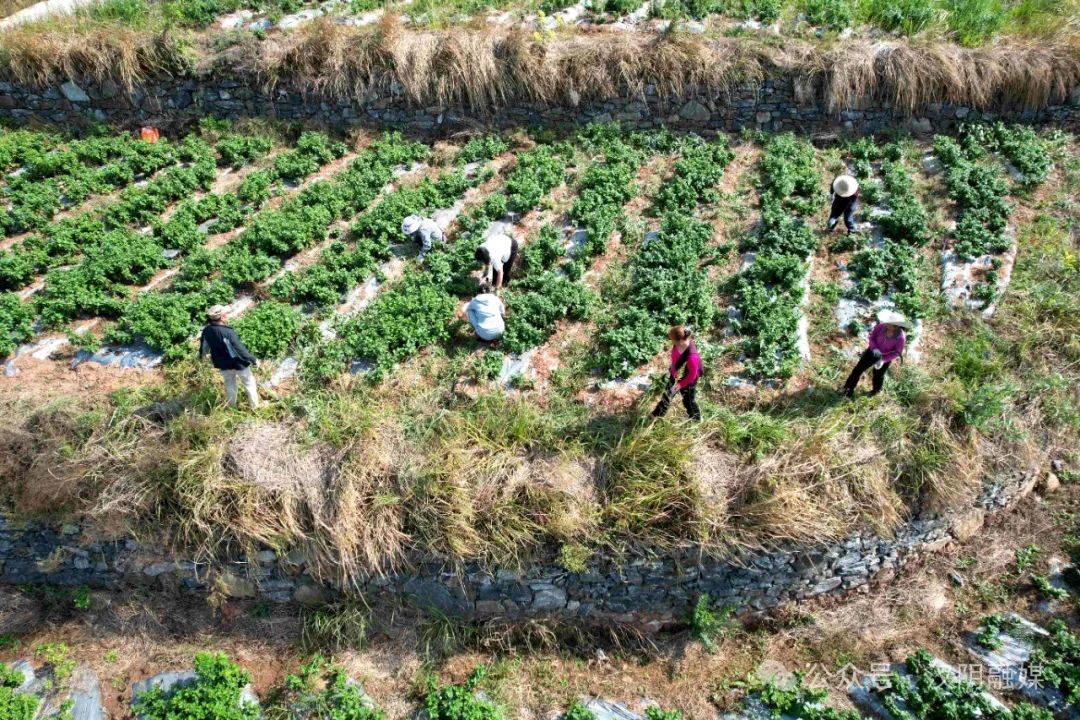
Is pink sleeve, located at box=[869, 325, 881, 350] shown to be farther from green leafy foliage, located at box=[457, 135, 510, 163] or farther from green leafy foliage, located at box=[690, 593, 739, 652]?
green leafy foliage, located at box=[457, 135, 510, 163]

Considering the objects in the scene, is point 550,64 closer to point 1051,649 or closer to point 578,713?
point 578,713

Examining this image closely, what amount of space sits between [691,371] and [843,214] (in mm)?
5183

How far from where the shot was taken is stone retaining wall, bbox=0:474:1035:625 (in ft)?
23.7

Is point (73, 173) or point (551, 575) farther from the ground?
point (73, 173)

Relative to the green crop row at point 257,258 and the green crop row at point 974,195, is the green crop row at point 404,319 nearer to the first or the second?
the green crop row at point 257,258

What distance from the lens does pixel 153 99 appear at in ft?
43.7

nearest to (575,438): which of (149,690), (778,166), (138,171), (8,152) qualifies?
(149,690)

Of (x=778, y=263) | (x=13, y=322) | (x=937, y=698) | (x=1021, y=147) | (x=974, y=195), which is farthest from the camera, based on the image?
(x=1021, y=147)

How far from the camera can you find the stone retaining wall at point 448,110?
12.1 metres

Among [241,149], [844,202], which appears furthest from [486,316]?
[241,149]

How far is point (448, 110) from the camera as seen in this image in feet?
42.1

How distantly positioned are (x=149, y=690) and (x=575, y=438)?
216 inches

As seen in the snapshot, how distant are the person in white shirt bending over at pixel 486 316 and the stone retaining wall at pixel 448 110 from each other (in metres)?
5.91

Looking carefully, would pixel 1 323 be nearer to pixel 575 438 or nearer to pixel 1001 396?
pixel 575 438
